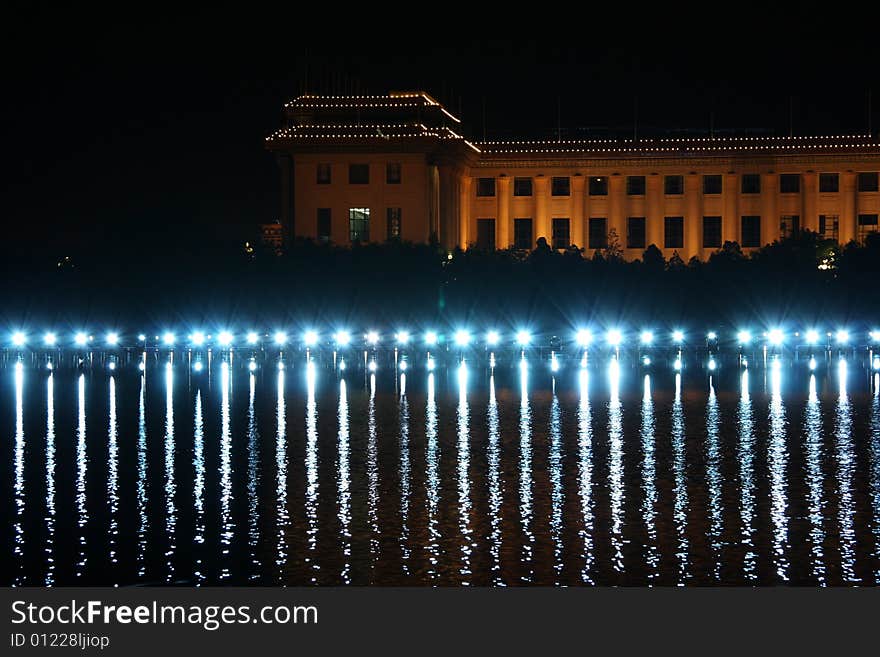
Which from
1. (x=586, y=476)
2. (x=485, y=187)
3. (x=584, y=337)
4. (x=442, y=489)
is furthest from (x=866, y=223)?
(x=442, y=489)

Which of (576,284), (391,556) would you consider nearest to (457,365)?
(576,284)

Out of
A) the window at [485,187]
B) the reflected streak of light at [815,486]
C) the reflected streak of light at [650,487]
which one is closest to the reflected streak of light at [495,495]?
the reflected streak of light at [650,487]

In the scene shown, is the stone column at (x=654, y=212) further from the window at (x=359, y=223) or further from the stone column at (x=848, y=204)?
the window at (x=359, y=223)

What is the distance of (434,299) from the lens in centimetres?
7625

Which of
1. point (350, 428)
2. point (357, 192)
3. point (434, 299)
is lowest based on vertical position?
point (350, 428)

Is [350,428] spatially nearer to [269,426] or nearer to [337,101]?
[269,426]

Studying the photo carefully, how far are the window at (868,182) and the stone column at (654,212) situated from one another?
496 inches

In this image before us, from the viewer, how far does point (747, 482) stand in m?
26.2

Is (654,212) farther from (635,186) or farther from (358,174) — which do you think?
(358,174)

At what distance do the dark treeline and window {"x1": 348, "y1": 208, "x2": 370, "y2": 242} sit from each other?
61.1ft

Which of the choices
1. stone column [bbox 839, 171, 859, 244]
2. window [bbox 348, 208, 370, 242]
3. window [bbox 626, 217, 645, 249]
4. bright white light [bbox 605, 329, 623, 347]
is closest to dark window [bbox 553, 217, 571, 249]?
window [bbox 626, 217, 645, 249]

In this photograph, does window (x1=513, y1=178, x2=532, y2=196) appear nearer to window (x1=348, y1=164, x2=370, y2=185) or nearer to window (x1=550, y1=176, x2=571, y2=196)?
window (x1=550, y1=176, x2=571, y2=196)

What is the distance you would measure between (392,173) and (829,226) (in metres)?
29.1

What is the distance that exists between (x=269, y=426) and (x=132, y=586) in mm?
17127
